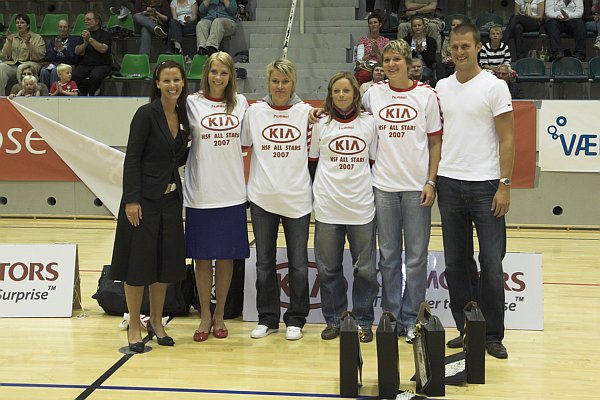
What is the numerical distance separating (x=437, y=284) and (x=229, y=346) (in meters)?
1.46

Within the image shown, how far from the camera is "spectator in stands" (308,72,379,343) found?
4734 mm

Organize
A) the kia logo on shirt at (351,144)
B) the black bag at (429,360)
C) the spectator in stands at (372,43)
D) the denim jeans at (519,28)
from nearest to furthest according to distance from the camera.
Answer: the black bag at (429,360), the kia logo on shirt at (351,144), the spectator in stands at (372,43), the denim jeans at (519,28)

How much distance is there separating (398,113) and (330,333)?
4.61 feet

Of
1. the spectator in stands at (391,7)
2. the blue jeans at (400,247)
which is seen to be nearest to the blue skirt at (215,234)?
the blue jeans at (400,247)

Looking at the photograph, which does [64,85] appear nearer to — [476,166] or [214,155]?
[214,155]

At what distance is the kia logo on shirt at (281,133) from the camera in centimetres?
486

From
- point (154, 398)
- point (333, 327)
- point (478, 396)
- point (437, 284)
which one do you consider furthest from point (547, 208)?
point (154, 398)

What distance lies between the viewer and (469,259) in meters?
4.78

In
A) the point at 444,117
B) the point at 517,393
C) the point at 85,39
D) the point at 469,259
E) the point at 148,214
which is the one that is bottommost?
the point at 517,393

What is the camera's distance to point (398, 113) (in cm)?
471

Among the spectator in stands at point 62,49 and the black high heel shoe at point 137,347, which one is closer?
the black high heel shoe at point 137,347

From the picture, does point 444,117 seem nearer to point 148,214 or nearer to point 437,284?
point 437,284

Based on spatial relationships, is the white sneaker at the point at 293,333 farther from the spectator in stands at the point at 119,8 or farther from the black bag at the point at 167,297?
the spectator in stands at the point at 119,8

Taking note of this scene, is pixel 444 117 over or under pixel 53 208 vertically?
over
